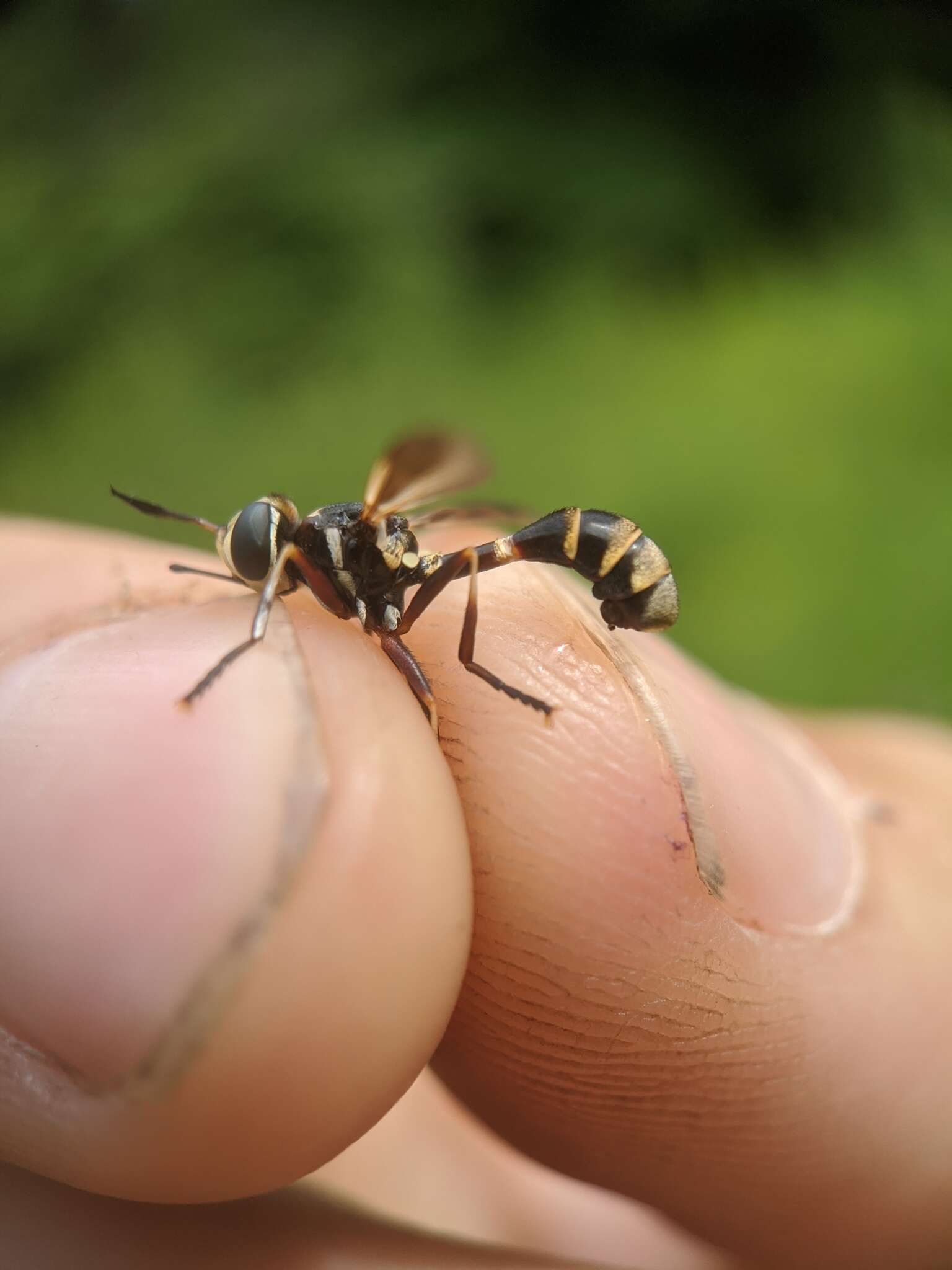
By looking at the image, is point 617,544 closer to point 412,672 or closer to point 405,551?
point 405,551

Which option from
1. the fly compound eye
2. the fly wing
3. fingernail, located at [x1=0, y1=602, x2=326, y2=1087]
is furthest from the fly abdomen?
fingernail, located at [x1=0, y1=602, x2=326, y2=1087]

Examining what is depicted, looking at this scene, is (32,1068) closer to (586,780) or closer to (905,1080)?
(586,780)

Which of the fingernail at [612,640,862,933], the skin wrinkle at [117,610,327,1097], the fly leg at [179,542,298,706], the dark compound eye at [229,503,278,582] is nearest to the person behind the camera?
the skin wrinkle at [117,610,327,1097]

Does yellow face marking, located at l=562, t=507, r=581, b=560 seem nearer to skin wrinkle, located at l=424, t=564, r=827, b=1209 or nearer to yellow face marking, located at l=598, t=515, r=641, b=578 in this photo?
yellow face marking, located at l=598, t=515, r=641, b=578

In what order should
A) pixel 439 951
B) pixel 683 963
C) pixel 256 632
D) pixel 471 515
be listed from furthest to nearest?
pixel 471 515
pixel 683 963
pixel 256 632
pixel 439 951

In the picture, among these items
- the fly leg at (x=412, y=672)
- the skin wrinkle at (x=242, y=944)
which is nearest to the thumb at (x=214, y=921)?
the skin wrinkle at (x=242, y=944)

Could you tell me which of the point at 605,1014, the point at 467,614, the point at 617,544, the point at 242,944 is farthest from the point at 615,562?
the point at 242,944
